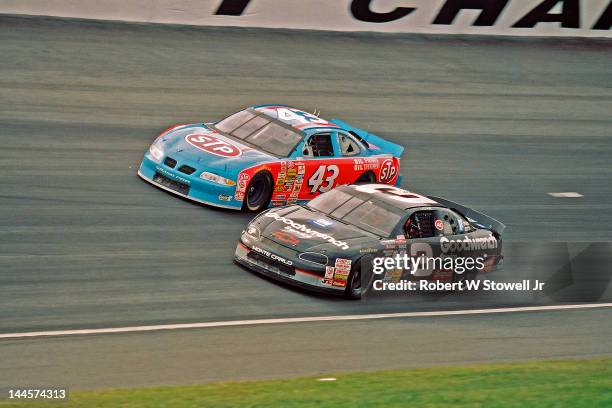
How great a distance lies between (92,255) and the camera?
13.5m

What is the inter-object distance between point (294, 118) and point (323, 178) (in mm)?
1076

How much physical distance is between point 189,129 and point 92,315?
5.18 meters

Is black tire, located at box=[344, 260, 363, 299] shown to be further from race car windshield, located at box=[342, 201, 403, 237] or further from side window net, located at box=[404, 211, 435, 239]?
side window net, located at box=[404, 211, 435, 239]

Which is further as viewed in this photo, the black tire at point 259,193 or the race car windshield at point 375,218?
the black tire at point 259,193

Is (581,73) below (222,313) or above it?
above

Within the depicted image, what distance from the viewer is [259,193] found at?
51.3 ft

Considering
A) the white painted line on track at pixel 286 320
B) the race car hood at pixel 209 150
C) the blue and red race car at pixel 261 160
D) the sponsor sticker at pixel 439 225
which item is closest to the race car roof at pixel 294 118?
the blue and red race car at pixel 261 160

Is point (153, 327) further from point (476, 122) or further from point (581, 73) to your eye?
point (581, 73)

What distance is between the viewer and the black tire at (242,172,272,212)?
15438 millimetres

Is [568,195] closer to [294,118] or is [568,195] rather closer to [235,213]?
[294,118]

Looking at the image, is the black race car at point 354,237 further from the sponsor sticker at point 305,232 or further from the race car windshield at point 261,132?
the race car windshield at point 261,132

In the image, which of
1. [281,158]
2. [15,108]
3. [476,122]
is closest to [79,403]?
[281,158]

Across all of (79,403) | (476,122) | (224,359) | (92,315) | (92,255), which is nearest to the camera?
(79,403)

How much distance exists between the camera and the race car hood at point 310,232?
43.0 feet
